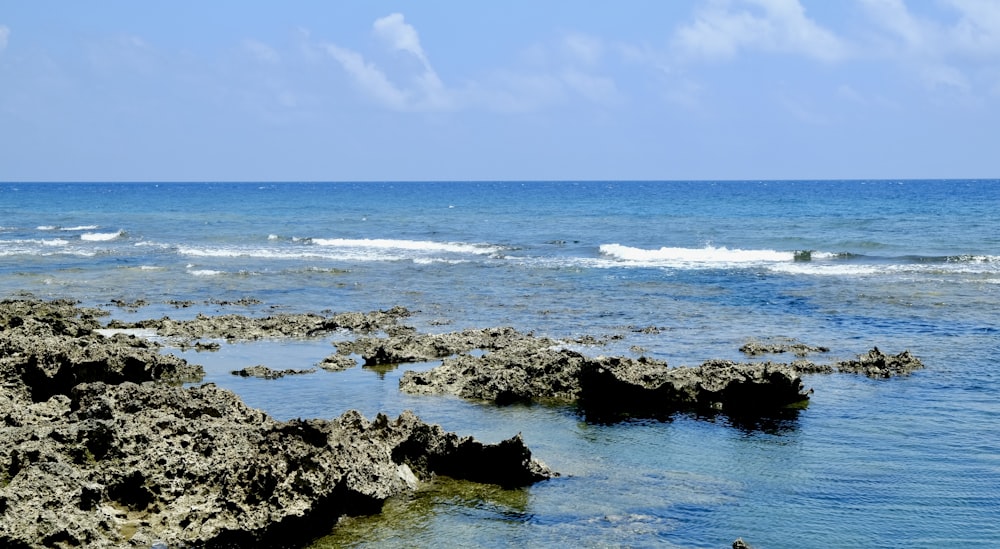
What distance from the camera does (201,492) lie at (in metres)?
8.57

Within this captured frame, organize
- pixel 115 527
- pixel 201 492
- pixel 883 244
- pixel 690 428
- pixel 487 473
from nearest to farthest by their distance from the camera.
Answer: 1. pixel 115 527
2. pixel 201 492
3. pixel 487 473
4. pixel 690 428
5. pixel 883 244

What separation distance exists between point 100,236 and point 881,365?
47.3 m

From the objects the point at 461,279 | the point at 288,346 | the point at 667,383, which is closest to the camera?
the point at 667,383

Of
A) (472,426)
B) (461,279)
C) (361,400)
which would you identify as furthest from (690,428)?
(461,279)

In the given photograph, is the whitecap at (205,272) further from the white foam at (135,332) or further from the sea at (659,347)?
the white foam at (135,332)

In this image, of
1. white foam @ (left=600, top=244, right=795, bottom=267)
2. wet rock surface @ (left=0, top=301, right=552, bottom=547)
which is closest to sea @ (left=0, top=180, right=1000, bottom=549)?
white foam @ (left=600, top=244, right=795, bottom=267)

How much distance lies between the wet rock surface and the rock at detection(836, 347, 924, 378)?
789cm

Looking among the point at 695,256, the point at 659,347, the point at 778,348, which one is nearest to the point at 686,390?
the point at 659,347

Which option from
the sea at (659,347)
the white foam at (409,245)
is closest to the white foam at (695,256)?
the sea at (659,347)

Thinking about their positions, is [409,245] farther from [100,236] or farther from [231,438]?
[231,438]

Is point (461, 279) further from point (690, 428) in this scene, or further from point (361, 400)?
point (690, 428)

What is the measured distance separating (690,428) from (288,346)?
9.03 m

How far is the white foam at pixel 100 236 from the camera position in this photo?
5128cm

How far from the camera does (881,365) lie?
16.0 metres
